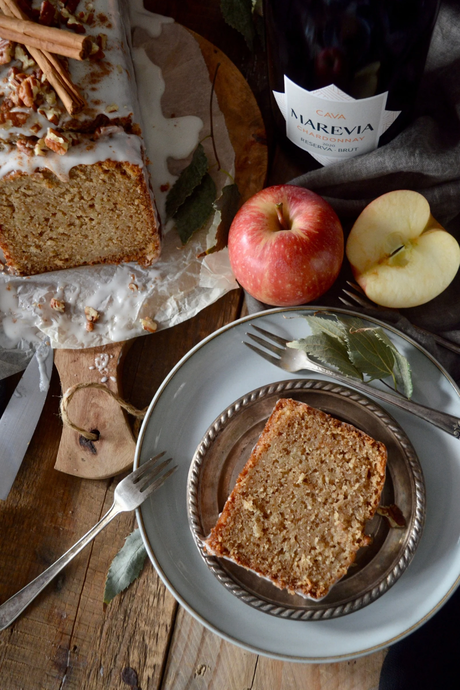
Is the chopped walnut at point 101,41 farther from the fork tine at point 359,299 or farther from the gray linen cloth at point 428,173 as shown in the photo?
the fork tine at point 359,299

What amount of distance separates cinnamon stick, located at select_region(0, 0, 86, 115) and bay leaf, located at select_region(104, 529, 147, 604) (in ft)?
3.39

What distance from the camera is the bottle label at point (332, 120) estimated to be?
1259 mm

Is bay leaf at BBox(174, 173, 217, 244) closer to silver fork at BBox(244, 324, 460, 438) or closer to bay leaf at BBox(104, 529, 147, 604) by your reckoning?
silver fork at BBox(244, 324, 460, 438)

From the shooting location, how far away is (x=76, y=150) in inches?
52.2

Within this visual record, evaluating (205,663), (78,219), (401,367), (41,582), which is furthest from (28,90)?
(205,663)

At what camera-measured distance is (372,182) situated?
4.90ft

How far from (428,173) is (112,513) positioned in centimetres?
113

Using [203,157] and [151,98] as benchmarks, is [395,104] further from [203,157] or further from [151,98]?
[151,98]

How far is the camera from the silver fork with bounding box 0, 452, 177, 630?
4.51 ft

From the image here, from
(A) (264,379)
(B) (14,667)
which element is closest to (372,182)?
(A) (264,379)

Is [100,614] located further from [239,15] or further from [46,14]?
[239,15]

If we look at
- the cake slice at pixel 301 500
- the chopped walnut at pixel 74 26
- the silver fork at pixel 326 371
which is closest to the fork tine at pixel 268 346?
the silver fork at pixel 326 371

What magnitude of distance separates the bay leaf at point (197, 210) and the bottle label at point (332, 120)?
250 mm

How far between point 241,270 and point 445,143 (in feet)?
2.05
